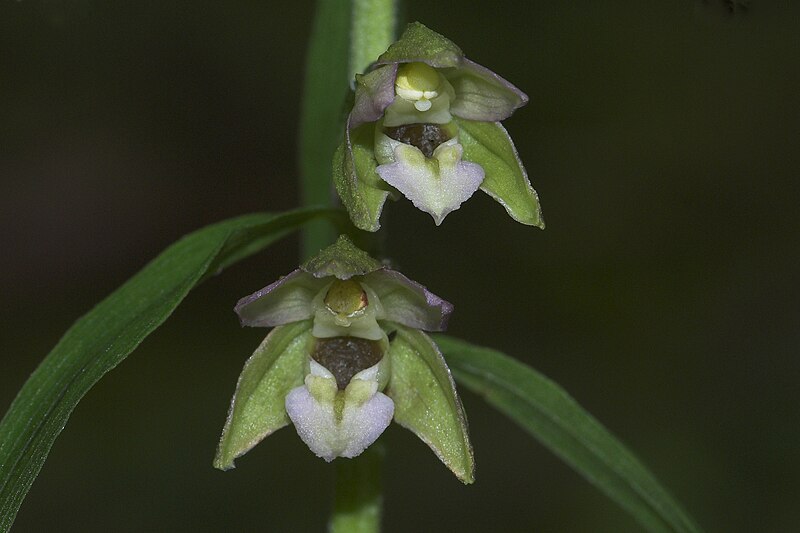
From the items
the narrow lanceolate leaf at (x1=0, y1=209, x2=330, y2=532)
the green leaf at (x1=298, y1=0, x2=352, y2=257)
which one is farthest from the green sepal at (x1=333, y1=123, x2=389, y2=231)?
the green leaf at (x1=298, y1=0, x2=352, y2=257)

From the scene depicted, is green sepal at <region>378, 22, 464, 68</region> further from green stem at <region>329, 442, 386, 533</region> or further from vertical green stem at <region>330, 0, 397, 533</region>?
green stem at <region>329, 442, 386, 533</region>

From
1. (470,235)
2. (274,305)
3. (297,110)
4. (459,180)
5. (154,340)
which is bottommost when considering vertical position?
(154,340)

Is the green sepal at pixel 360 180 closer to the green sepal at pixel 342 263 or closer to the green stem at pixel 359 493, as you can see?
the green sepal at pixel 342 263

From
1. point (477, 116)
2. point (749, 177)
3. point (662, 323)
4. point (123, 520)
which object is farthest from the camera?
point (749, 177)

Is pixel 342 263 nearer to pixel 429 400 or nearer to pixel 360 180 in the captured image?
pixel 360 180

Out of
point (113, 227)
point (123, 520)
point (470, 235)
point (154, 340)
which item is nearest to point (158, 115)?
point (113, 227)

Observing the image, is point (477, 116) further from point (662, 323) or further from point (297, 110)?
point (297, 110)
